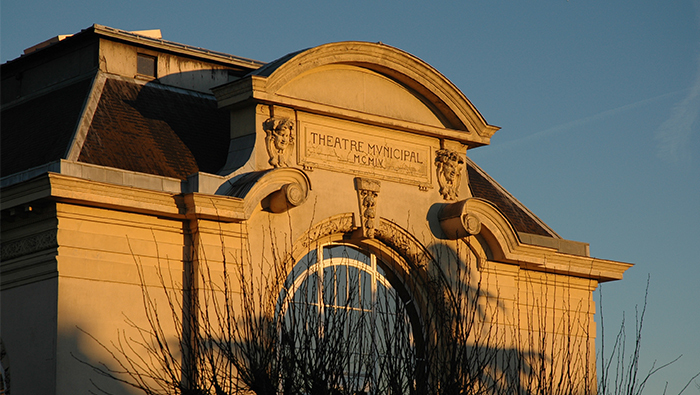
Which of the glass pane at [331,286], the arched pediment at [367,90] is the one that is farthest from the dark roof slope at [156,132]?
the glass pane at [331,286]

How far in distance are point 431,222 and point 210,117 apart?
512cm

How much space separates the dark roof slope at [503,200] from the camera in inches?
1005

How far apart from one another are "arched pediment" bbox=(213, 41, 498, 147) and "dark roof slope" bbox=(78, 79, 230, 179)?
40.1 inches

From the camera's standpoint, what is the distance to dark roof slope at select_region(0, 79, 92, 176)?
20.2m

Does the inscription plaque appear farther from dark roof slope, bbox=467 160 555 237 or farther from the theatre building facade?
dark roof slope, bbox=467 160 555 237

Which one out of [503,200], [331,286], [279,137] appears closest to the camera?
[331,286]

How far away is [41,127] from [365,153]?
6.49m

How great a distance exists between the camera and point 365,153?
72.1ft

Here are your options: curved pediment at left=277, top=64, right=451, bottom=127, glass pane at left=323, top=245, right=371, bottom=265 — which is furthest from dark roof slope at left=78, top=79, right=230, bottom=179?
glass pane at left=323, top=245, right=371, bottom=265

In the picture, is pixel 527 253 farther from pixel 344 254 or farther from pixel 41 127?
pixel 41 127

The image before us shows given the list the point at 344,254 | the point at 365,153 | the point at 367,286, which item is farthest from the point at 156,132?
the point at 367,286

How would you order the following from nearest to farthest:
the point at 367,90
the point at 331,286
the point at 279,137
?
1. the point at 331,286
2. the point at 279,137
3. the point at 367,90

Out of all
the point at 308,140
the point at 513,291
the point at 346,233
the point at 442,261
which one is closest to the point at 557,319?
the point at 513,291

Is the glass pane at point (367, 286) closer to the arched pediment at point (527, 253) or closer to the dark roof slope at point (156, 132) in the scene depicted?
the arched pediment at point (527, 253)
